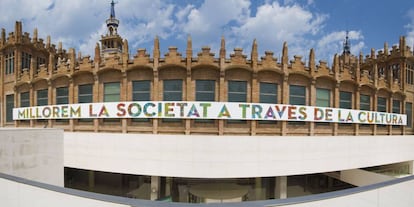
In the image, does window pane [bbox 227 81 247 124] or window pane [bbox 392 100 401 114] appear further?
window pane [bbox 392 100 401 114]

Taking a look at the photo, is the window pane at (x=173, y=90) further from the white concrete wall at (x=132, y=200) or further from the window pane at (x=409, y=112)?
the window pane at (x=409, y=112)

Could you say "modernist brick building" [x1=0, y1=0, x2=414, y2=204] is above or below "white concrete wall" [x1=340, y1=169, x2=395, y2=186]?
above

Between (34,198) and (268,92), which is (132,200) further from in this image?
(268,92)

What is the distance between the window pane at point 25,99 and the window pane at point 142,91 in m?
14.9

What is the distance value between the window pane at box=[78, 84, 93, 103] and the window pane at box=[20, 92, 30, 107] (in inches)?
340

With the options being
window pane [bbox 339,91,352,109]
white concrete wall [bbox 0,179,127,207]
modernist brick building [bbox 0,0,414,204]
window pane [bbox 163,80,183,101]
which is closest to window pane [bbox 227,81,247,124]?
modernist brick building [bbox 0,0,414,204]

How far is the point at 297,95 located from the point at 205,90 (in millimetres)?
8896

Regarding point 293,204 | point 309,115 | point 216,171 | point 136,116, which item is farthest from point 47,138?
point 309,115

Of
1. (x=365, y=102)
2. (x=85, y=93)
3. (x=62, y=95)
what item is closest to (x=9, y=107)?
(x=62, y=95)

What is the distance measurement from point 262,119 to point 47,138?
58.7 feet

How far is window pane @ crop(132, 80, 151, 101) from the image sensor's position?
60.3 feet

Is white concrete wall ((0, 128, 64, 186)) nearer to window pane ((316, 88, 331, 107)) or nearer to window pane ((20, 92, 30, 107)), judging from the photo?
window pane ((20, 92, 30, 107))

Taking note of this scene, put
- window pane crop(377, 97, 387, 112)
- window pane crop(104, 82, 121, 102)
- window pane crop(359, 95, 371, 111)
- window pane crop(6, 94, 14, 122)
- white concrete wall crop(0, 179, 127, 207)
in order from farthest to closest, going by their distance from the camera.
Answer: window pane crop(6, 94, 14, 122), window pane crop(377, 97, 387, 112), window pane crop(359, 95, 371, 111), window pane crop(104, 82, 121, 102), white concrete wall crop(0, 179, 127, 207)

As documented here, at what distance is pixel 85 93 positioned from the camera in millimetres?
20172
